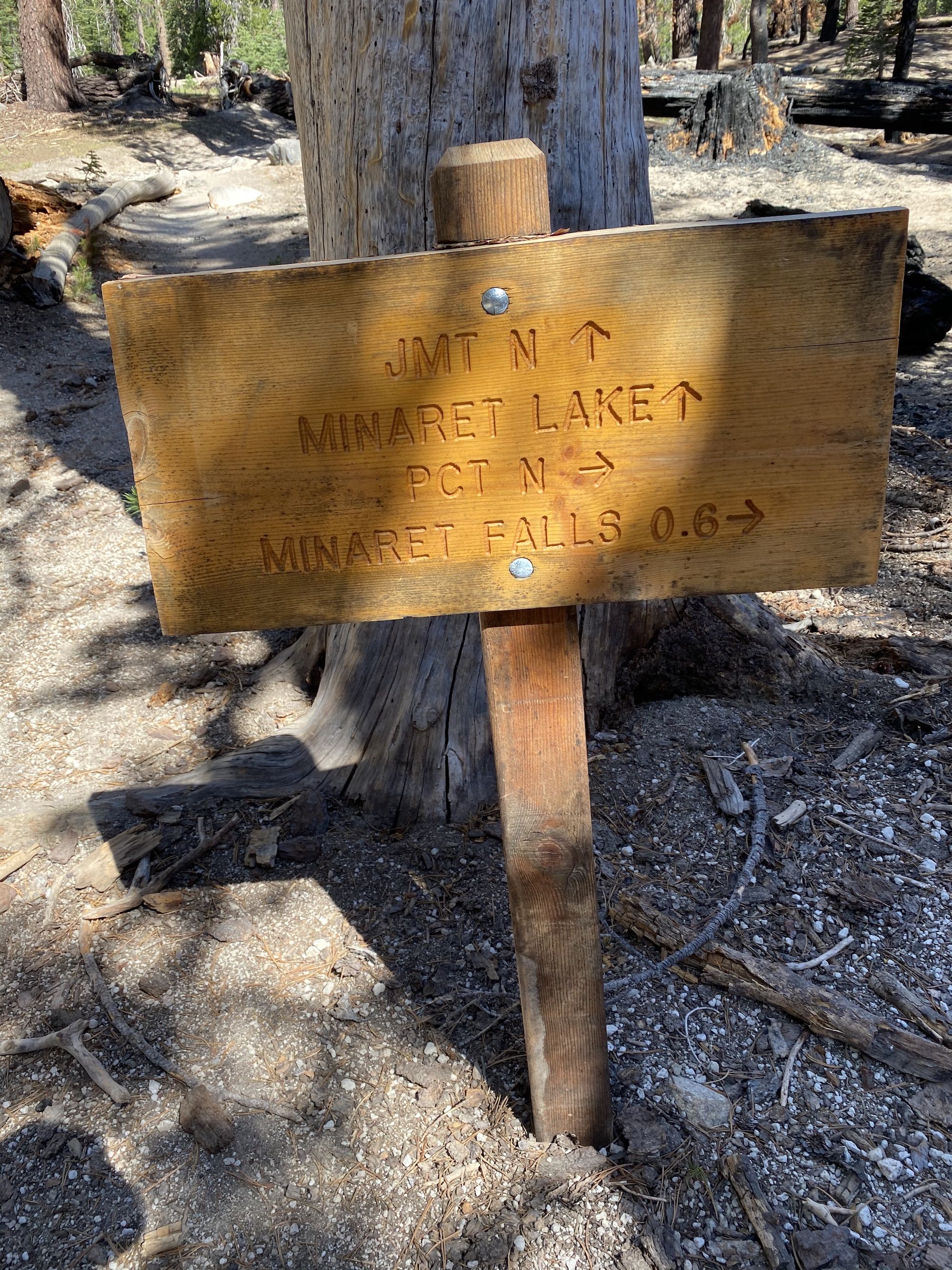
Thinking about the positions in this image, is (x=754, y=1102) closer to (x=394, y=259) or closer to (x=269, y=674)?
(x=394, y=259)

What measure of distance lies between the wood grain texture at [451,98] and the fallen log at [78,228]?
22.1 ft

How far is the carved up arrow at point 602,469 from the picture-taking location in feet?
4.36

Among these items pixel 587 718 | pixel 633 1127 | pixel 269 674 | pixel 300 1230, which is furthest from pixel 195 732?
pixel 633 1127

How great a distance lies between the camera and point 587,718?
9.96ft

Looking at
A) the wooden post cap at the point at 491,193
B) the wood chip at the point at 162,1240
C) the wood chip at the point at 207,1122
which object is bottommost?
the wood chip at the point at 162,1240

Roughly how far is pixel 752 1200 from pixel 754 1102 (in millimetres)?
224

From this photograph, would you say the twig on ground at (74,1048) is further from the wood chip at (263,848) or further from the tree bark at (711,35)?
the tree bark at (711,35)

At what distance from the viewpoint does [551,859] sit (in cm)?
170

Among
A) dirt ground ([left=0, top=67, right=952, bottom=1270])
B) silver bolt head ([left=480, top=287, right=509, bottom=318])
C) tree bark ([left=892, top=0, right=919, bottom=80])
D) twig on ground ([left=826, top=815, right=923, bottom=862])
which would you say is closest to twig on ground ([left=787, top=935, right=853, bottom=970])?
dirt ground ([left=0, top=67, right=952, bottom=1270])

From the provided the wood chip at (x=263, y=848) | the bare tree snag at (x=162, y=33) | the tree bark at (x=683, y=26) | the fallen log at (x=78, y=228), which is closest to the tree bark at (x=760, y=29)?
the tree bark at (x=683, y=26)

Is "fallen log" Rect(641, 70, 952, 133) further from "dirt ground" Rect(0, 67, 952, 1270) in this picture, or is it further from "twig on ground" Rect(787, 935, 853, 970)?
"twig on ground" Rect(787, 935, 853, 970)

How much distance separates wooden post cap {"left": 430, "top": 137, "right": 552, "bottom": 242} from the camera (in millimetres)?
1291

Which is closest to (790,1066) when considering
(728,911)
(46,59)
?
(728,911)

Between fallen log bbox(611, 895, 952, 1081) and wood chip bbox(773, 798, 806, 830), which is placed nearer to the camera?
fallen log bbox(611, 895, 952, 1081)
